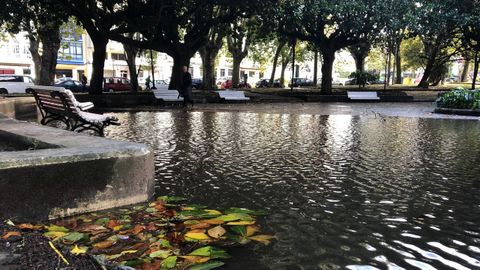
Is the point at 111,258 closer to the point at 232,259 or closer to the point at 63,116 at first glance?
the point at 232,259

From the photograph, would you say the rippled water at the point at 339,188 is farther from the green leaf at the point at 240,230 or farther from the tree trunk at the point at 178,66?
the tree trunk at the point at 178,66

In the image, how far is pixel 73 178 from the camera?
12.6ft

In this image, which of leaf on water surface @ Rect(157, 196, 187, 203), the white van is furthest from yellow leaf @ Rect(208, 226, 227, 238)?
the white van

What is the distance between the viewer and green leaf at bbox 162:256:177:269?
2.93m

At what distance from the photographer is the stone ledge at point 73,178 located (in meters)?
3.56

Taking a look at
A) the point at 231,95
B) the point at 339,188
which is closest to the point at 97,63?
the point at 231,95

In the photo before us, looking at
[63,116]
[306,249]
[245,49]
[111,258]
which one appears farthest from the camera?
[245,49]

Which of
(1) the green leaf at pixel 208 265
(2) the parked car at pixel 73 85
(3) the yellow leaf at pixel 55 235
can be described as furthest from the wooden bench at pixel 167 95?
(2) the parked car at pixel 73 85

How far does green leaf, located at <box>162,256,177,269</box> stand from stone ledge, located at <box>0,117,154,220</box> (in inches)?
50.1

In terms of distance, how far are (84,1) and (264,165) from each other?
53.8 feet

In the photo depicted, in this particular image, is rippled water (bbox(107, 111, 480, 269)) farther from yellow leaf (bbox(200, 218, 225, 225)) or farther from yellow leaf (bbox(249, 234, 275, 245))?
yellow leaf (bbox(200, 218, 225, 225))

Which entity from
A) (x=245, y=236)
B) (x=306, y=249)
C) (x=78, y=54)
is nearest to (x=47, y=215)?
(x=245, y=236)

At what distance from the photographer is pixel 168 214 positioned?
4.04 metres

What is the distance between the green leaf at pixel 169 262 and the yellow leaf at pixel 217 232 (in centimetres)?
56
